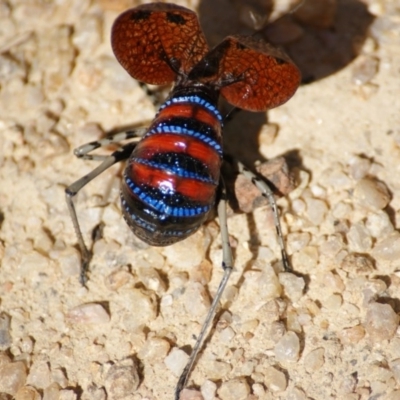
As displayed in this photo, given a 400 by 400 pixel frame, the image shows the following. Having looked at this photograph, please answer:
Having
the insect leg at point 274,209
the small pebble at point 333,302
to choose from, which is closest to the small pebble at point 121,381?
the insect leg at point 274,209

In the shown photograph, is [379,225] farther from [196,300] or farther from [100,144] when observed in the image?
[100,144]

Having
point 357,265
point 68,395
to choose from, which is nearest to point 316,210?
point 357,265

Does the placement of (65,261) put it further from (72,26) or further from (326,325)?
(72,26)

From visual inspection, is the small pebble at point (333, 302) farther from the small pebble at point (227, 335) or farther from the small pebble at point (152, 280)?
the small pebble at point (152, 280)

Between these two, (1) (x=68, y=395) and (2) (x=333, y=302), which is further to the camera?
(2) (x=333, y=302)

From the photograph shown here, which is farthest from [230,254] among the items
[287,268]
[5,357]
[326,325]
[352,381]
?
[5,357]

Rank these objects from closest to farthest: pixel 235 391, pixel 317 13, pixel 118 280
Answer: pixel 235 391, pixel 118 280, pixel 317 13

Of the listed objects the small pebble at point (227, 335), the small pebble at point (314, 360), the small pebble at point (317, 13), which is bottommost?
the small pebble at point (227, 335)
